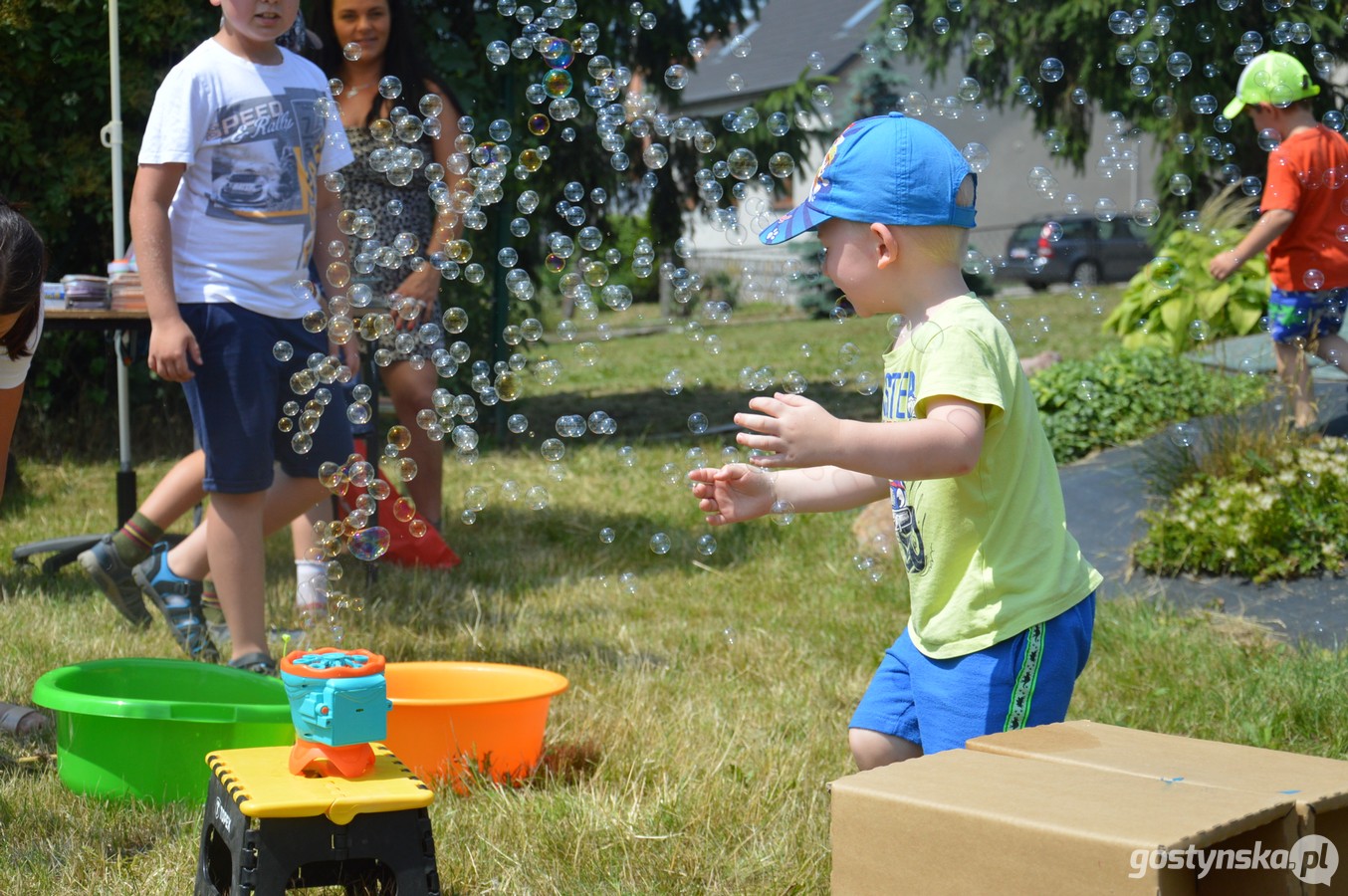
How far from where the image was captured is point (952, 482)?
1965mm

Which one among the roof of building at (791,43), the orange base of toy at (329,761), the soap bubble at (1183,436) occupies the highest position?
the roof of building at (791,43)

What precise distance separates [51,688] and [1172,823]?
5.79ft

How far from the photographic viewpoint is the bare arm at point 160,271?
9.14 feet

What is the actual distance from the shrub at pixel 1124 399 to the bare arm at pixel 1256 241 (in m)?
0.70

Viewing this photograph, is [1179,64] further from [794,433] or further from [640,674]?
[794,433]

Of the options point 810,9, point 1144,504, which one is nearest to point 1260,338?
point 1144,504

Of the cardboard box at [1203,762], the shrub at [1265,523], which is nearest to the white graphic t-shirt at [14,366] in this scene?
the cardboard box at [1203,762]

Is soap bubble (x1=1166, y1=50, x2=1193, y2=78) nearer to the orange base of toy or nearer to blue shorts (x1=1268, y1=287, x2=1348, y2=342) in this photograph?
blue shorts (x1=1268, y1=287, x2=1348, y2=342)

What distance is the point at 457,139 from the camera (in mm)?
3359

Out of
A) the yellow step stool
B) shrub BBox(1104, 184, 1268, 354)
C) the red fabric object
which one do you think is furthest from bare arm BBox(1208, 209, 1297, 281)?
the yellow step stool

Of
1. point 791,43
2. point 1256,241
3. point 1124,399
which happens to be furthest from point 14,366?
point 791,43

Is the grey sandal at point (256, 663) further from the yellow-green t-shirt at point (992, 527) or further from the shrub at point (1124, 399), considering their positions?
the shrub at point (1124, 399)

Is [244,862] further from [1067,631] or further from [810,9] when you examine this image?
[810,9]

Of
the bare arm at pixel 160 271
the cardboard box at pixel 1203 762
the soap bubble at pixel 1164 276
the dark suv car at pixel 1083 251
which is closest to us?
the cardboard box at pixel 1203 762
